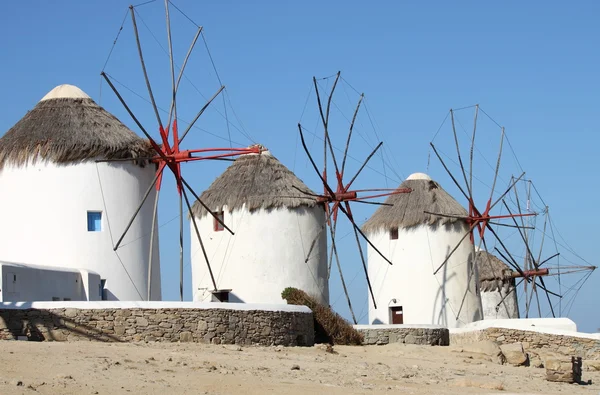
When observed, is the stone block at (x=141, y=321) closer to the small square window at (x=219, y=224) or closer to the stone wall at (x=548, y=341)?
the stone wall at (x=548, y=341)

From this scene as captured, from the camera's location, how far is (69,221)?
1073 inches

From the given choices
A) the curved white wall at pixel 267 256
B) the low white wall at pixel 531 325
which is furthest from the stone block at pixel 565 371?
the curved white wall at pixel 267 256

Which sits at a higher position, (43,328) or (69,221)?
(69,221)

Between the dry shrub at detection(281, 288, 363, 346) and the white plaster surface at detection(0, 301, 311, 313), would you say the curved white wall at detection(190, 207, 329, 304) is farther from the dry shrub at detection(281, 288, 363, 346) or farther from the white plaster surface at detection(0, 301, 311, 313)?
the white plaster surface at detection(0, 301, 311, 313)

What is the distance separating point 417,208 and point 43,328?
20.0 meters

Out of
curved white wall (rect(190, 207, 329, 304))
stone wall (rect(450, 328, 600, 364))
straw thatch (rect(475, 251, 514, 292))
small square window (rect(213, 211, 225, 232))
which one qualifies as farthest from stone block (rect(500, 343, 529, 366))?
straw thatch (rect(475, 251, 514, 292))

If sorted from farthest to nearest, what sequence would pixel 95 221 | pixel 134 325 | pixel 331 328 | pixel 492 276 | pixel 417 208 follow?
pixel 492 276
pixel 417 208
pixel 95 221
pixel 331 328
pixel 134 325

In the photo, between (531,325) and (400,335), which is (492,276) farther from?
(400,335)

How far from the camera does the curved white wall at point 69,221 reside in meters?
27.2

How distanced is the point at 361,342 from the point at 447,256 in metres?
10.9

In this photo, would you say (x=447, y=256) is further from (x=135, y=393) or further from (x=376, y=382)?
(x=135, y=393)

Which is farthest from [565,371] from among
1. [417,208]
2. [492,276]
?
[492,276]

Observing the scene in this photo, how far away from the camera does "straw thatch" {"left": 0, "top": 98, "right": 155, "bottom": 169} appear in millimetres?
27266

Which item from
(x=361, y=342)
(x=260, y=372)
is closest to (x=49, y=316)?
(x=260, y=372)
